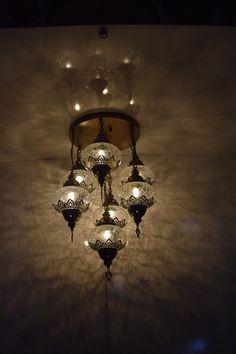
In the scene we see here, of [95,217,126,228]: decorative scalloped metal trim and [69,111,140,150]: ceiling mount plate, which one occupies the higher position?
[69,111,140,150]: ceiling mount plate

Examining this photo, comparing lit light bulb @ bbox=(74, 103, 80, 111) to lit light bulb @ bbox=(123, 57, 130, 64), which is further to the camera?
lit light bulb @ bbox=(74, 103, 80, 111)

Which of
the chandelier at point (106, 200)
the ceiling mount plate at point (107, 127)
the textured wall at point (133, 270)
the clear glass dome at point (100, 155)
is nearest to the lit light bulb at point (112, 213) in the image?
the chandelier at point (106, 200)

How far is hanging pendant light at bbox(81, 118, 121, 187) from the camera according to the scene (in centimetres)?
218

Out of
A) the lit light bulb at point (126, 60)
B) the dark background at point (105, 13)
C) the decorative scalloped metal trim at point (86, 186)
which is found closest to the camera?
the dark background at point (105, 13)

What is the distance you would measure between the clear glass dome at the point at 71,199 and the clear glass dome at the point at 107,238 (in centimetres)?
14

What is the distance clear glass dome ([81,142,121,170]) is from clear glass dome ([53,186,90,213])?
0.13 meters

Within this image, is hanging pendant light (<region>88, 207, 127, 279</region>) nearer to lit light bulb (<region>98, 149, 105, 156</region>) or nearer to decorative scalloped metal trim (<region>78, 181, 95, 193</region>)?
decorative scalloped metal trim (<region>78, 181, 95, 193</region>)

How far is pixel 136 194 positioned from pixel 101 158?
238mm

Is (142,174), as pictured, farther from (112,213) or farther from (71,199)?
(71,199)

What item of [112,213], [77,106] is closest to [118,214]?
[112,213]

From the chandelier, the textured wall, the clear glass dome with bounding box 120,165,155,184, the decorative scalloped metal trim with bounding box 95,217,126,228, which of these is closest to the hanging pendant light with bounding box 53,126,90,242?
the chandelier

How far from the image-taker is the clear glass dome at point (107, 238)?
85.0 inches

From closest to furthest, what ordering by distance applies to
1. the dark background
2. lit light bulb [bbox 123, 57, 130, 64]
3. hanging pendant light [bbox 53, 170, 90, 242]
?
1. the dark background
2. lit light bulb [bbox 123, 57, 130, 64]
3. hanging pendant light [bbox 53, 170, 90, 242]

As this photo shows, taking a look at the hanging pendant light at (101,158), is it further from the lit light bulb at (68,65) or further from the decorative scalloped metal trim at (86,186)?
the lit light bulb at (68,65)
